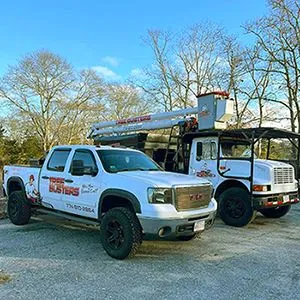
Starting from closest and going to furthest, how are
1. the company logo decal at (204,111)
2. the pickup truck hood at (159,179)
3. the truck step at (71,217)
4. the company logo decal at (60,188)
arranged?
the pickup truck hood at (159,179), the truck step at (71,217), the company logo decal at (60,188), the company logo decal at (204,111)

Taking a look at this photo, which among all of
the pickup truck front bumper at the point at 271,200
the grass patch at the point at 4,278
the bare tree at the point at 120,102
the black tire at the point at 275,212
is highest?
the bare tree at the point at 120,102

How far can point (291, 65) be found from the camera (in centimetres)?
2339

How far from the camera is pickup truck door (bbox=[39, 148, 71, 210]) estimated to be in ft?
22.7

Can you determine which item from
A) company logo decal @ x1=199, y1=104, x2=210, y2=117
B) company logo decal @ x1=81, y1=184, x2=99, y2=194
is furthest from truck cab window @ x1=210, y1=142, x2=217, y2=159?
company logo decal @ x1=81, y1=184, x2=99, y2=194

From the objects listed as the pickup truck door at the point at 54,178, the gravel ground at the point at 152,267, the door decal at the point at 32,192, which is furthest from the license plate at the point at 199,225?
the door decal at the point at 32,192

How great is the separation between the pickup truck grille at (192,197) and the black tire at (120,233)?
745mm

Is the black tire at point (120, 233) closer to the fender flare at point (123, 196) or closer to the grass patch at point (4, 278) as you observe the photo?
the fender flare at point (123, 196)

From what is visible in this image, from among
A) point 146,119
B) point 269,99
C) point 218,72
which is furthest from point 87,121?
point 146,119

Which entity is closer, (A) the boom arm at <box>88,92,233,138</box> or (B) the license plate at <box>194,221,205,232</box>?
(B) the license plate at <box>194,221,205,232</box>

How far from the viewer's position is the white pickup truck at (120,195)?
5.31 metres

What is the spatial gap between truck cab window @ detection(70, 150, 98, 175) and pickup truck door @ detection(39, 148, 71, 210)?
1.03 ft

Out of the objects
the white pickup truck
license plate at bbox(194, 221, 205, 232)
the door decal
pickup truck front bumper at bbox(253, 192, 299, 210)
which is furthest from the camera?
pickup truck front bumper at bbox(253, 192, 299, 210)

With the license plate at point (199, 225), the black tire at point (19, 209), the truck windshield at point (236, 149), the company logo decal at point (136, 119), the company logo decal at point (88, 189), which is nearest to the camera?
the license plate at point (199, 225)

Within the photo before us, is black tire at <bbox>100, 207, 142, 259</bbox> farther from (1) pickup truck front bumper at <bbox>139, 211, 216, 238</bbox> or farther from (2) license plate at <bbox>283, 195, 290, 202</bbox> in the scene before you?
(2) license plate at <bbox>283, 195, 290, 202</bbox>
